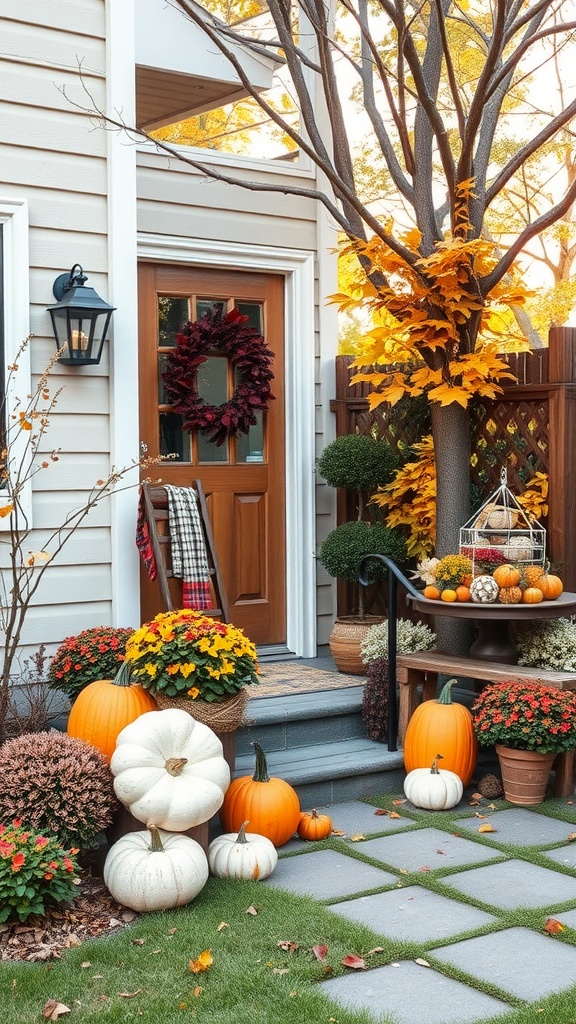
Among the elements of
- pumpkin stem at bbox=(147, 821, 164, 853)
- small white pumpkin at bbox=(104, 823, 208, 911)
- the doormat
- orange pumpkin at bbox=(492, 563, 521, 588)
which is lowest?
small white pumpkin at bbox=(104, 823, 208, 911)

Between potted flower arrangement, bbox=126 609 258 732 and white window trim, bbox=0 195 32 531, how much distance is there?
109 cm

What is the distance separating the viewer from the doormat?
225 inches

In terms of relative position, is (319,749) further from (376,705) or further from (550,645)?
(550,645)

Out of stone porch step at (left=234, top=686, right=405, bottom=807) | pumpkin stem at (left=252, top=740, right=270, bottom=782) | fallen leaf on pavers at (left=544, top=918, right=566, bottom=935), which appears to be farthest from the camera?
stone porch step at (left=234, top=686, right=405, bottom=807)

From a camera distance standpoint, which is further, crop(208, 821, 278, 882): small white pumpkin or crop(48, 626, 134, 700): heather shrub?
crop(48, 626, 134, 700): heather shrub

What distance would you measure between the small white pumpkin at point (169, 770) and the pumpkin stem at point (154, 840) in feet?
0.30

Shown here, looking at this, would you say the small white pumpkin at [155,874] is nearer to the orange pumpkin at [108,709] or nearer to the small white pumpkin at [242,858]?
the small white pumpkin at [242,858]

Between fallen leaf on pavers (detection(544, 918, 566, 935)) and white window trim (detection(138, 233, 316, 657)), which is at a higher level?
white window trim (detection(138, 233, 316, 657))

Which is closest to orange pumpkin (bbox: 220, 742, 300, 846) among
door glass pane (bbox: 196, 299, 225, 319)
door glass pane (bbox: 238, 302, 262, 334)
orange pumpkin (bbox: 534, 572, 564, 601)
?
orange pumpkin (bbox: 534, 572, 564, 601)

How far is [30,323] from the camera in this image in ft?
16.7

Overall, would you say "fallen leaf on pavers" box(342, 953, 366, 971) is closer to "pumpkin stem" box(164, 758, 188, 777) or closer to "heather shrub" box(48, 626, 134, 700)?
"pumpkin stem" box(164, 758, 188, 777)

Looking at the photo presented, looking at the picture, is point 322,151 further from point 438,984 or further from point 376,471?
Answer: point 438,984

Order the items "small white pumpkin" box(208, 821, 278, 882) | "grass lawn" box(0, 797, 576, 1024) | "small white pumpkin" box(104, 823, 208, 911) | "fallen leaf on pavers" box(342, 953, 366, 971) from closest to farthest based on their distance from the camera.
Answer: "grass lawn" box(0, 797, 576, 1024) < "fallen leaf on pavers" box(342, 953, 366, 971) < "small white pumpkin" box(104, 823, 208, 911) < "small white pumpkin" box(208, 821, 278, 882)

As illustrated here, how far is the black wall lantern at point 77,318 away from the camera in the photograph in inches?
198
